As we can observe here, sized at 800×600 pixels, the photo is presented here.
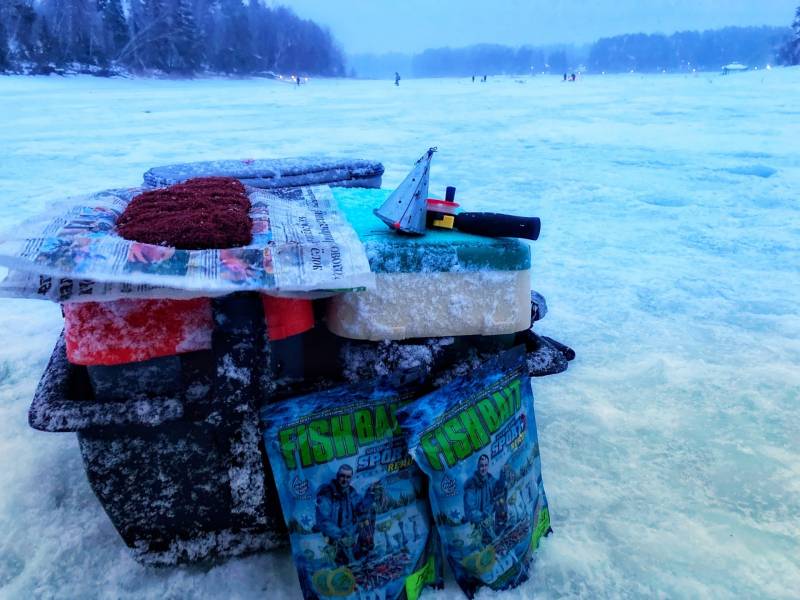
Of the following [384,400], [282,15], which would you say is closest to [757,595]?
[384,400]

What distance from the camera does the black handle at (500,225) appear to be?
1.25 meters

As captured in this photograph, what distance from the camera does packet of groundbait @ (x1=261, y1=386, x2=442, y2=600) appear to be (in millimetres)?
1187

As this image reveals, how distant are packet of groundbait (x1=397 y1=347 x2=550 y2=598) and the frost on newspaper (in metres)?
0.33

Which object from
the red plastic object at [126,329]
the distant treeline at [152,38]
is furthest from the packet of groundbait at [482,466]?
the distant treeline at [152,38]

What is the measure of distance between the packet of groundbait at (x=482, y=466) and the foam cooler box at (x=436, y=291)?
114 mm

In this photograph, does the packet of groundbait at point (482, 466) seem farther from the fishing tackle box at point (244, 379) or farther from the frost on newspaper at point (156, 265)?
the frost on newspaper at point (156, 265)

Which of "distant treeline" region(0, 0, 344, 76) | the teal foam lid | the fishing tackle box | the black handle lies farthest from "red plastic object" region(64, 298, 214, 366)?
"distant treeline" region(0, 0, 344, 76)

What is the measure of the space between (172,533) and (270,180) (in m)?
1.53

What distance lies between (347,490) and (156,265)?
22.8 inches

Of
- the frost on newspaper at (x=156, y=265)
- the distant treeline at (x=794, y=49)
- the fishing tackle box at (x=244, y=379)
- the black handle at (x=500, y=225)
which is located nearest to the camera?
the frost on newspaper at (x=156, y=265)

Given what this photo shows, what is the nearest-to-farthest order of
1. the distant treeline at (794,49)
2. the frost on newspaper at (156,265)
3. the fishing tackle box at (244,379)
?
1. the frost on newspaper at (156,265)
2. the fishing tackle box at (244,379)
3. the distant treeline at (794,49)

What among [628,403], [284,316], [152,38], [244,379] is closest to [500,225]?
[284,316]

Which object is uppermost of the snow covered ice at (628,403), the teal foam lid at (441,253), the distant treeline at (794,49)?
the distant treeline at (794,49)

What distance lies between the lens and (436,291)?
4.05ft
